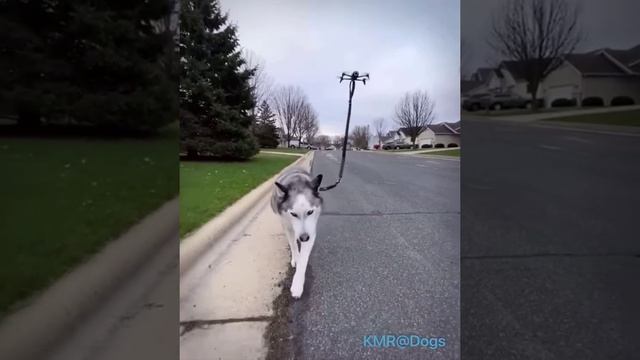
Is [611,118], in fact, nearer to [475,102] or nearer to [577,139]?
[577,139]

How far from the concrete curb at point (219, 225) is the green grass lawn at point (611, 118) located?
86cm

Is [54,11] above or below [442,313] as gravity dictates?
above

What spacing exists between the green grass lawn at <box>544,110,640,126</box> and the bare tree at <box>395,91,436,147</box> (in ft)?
1.39

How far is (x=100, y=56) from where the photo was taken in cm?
151

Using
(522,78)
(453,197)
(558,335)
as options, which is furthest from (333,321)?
(522,78)

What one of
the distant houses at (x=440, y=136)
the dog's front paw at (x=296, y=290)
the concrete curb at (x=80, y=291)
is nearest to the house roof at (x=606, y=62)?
the distant houses at (x=440, y=136)

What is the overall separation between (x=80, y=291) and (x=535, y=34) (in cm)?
183

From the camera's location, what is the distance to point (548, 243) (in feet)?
4.40

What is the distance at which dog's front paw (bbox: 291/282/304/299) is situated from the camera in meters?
1.14

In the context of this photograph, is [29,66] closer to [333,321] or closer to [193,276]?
[193,276]

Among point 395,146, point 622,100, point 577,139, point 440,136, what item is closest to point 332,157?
point 395,146

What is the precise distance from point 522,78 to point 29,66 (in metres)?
1.92

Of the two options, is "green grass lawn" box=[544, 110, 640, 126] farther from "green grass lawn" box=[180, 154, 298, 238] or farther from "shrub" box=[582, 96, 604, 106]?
"green grass lawn" box=[180, 154, 298, 238]

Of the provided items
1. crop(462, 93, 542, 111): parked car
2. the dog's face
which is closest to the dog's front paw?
the dog's face
